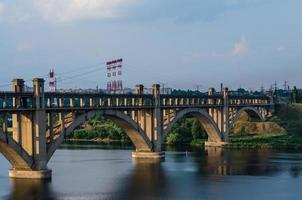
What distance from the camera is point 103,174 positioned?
249ft

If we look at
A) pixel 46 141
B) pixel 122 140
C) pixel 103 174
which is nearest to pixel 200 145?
pixel 122 140

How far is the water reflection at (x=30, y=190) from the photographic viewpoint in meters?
58.8

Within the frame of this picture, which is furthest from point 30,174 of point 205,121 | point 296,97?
point 296,97

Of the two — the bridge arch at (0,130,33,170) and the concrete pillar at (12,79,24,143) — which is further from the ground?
the concrete pillar at (12,79,24,143)

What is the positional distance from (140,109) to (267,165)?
69.1ft

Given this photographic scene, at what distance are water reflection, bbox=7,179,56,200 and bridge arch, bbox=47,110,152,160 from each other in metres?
4.80

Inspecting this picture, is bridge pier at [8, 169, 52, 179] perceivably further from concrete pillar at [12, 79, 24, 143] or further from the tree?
the tree

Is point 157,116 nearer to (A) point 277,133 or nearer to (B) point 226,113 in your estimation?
(B) point 226,113

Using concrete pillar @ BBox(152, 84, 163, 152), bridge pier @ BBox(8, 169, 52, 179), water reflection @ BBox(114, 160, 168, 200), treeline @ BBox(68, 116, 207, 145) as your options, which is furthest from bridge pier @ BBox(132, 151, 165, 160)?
treeline @ BBox(68, 116, 207, 145)

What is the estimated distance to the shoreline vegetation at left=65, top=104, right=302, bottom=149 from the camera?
4786 inches

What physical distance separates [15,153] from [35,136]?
3.10 meters

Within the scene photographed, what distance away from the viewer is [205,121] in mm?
114250

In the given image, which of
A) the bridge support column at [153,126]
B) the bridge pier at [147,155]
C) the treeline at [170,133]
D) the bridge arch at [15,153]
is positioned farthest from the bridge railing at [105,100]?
the treeline at [170,133]

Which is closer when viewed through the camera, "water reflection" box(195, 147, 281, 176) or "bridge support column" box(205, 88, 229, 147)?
"water reflection" box(195, 147, 281, 176)
